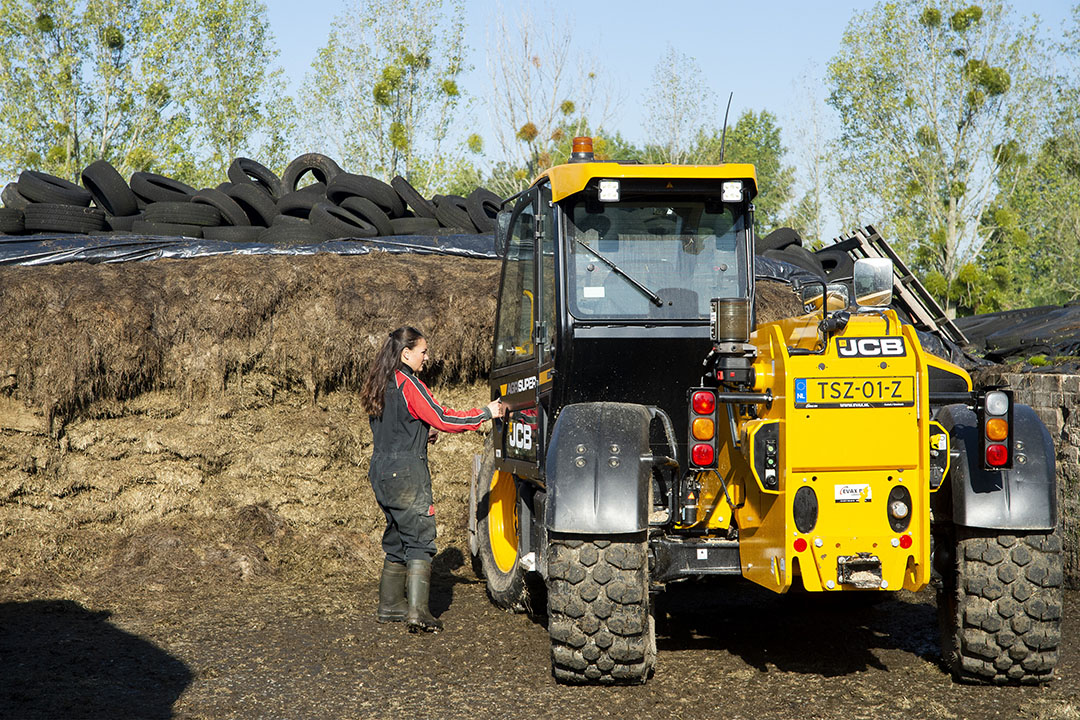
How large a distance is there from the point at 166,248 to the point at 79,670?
16.4 feet

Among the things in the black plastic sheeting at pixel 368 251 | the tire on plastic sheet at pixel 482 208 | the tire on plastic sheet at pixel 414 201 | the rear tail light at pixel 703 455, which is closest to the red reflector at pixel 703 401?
the rear tail light at pixel 703 455

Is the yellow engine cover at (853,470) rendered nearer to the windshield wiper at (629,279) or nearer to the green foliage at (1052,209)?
the windshield wiper at (629,279)

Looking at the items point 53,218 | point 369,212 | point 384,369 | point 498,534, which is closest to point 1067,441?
point 498,534

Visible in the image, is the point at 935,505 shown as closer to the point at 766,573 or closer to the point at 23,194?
the point at 766,573

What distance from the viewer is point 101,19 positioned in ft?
94.6

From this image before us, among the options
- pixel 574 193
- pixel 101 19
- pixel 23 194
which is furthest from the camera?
pixel 101 19

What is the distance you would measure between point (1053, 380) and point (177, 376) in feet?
24.5

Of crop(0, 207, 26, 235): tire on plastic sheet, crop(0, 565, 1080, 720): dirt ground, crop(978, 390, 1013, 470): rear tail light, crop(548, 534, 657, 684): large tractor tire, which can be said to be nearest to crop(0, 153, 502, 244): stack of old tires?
crop(0, 207, 26, 235): tire on plastic sheet

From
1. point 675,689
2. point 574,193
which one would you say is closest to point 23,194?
point 574,193

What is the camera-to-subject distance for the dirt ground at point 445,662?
4973 mm

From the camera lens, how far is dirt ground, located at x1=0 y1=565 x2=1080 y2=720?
16.3 ft

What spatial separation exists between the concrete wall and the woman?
15.3 feet

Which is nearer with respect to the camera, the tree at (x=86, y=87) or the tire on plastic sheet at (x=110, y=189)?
the tire on plastic sheet at (x=110, y=189)

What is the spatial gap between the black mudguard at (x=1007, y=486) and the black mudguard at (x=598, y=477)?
1.61 meters
